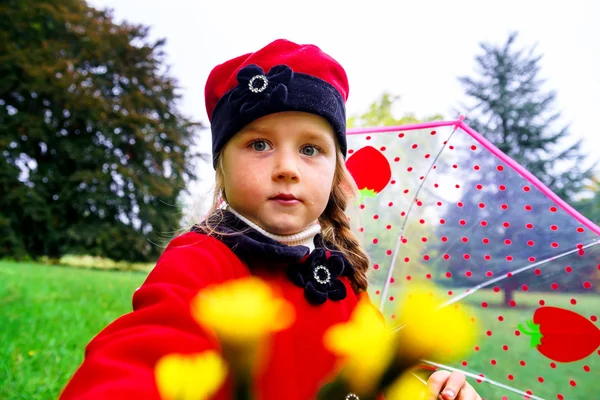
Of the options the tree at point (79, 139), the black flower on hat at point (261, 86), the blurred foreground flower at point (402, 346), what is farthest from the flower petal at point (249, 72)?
the tree at point (79, 139)

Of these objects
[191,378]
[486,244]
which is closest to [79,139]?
[486,244]

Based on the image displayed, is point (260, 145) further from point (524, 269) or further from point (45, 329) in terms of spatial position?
point (45, 329)

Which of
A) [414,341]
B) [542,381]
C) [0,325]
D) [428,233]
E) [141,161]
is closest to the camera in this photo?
[414,341]

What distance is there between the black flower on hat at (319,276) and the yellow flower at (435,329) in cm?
75

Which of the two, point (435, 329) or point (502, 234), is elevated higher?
point (435, 329)

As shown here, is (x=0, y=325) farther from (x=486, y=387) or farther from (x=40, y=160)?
(x=40, y=160)

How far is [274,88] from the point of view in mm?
1011

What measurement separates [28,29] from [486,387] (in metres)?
17.6

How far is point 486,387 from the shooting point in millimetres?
1463

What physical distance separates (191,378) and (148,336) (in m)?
0.36

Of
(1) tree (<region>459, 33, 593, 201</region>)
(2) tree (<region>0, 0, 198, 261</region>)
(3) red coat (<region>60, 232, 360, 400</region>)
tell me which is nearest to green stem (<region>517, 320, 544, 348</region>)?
(3) red coat (<region>60, 232, 360, 400</region>)

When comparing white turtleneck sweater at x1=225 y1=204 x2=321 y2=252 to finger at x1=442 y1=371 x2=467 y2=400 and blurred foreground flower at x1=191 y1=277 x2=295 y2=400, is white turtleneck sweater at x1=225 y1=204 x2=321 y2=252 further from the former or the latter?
blurred foreground flower at x1=191 y1=277 x2=295 y2=400

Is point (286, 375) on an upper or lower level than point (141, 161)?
upper

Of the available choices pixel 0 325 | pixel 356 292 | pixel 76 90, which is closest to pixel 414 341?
pixel 356 292
